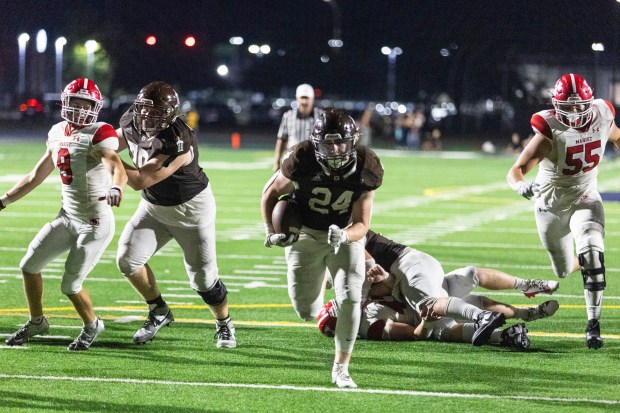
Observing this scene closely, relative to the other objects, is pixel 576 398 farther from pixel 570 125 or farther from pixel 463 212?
pixel 463 212

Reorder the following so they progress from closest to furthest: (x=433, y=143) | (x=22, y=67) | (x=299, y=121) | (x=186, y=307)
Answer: (x=186, y=307)
(x=299, y=121)
(x=433, y=143)
(x=22, y=67)

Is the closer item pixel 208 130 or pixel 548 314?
pixel 548 314

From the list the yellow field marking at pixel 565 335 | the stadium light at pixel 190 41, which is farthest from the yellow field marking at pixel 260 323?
the stadium light at pixel 190 41

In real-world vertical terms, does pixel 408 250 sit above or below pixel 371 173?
below

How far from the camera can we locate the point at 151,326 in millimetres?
8477

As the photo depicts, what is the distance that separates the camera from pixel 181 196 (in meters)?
8.23

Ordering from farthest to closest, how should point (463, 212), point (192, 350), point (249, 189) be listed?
point (249, 189) < point (463, 212) < point (192, 350)

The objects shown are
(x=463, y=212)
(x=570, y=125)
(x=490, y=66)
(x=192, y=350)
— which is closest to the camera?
(x=192, y=350)

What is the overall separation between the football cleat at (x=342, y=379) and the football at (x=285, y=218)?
86cm

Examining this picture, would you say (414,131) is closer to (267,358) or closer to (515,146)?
(515,146)

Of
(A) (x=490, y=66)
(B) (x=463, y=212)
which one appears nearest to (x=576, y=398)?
(B) (x=463, y=212)

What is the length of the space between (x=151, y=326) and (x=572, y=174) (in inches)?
132

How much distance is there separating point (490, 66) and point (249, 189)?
44642 millimetres

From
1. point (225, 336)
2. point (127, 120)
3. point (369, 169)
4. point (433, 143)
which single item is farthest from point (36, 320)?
point (433, 143)
